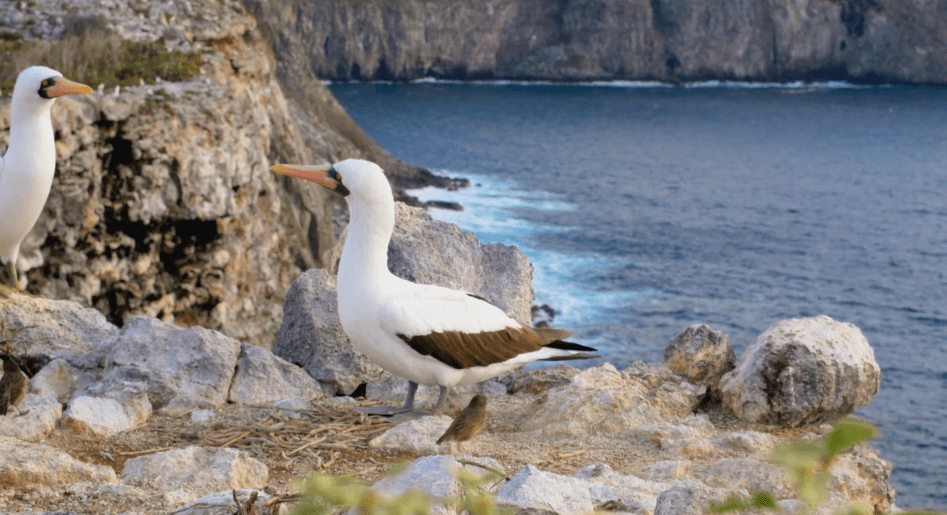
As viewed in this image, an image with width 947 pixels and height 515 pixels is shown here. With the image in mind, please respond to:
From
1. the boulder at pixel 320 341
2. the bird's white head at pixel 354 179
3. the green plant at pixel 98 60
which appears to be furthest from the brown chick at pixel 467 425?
the green plant at pixel 98 60

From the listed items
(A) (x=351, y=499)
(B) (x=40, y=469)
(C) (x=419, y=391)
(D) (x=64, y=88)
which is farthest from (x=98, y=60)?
(A) (x=351, y=499)

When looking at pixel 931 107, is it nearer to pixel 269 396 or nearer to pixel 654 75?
pixel 654 75

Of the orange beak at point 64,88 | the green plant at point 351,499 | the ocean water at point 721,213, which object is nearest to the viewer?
the green plant at point 351,499

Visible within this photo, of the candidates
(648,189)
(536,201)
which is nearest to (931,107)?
(648,189)

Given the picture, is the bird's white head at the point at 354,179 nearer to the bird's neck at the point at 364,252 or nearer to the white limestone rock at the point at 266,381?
the bird's neck at the point at 364,252

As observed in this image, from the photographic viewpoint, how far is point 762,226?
6247cm

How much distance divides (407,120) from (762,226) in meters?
48.2

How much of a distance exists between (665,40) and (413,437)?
142m

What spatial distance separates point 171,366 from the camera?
802cm

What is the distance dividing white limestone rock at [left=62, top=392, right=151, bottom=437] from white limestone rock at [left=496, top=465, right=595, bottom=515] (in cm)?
370

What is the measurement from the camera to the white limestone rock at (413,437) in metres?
6.45

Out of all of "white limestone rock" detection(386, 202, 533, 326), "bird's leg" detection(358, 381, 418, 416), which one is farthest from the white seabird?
"bird's leg" detection(358, 381, 418, 416)

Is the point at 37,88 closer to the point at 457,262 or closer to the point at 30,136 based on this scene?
the point at 30,136

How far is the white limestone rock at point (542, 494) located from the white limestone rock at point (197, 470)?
196 centimetres
